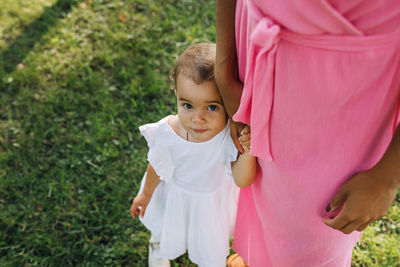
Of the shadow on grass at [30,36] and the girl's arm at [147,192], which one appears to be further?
the shadow on grass at [30,36]

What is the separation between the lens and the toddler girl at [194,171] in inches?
60.9

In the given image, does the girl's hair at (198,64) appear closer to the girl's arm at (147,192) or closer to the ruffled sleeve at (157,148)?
the ruffled sleeve at (157,148)

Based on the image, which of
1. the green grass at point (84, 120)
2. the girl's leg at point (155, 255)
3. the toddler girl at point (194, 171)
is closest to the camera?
the toddler girl at point (194, 171)

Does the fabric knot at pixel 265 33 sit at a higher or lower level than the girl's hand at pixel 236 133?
higher

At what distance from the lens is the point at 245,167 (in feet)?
5.10

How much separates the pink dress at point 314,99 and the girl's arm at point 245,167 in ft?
0.18

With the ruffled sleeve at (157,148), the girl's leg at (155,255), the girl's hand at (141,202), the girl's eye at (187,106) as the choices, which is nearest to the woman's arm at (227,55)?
the girl's eye at (187,106)

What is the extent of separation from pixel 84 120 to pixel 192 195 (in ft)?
5.78

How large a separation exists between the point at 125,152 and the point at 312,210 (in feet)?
6.46

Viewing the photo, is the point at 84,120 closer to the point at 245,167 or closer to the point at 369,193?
the point at 245,167

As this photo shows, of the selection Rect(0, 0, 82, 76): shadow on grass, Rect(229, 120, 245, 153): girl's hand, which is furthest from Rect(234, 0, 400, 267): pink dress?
Rect(0, 0, 82, 76): shadow on grass

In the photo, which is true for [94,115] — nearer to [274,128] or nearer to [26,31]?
[26,31]

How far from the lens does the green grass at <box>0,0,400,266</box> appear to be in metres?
2.53

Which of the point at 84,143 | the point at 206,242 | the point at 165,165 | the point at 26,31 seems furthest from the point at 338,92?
the point at 26,31
